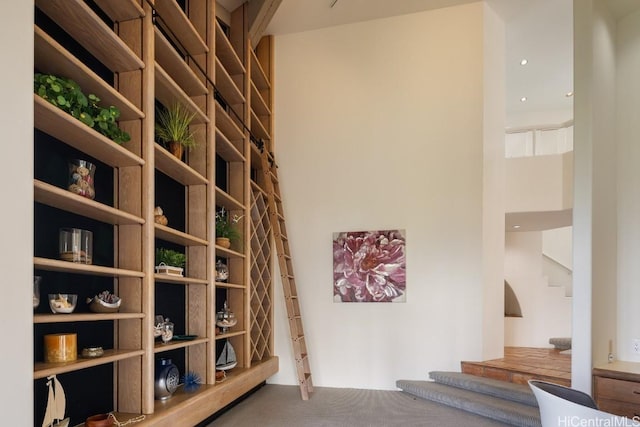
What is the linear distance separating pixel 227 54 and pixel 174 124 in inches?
A: 53.2

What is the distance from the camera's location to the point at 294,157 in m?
5.22

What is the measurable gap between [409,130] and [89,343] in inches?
150

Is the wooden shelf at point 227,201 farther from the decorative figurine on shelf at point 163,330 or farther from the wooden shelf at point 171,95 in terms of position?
the decorative figurine on shelf at point 163,330

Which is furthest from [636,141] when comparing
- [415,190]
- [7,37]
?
[7,37]

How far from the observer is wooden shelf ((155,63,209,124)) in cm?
277

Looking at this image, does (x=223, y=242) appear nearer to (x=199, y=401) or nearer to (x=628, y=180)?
(x=199, y=401)

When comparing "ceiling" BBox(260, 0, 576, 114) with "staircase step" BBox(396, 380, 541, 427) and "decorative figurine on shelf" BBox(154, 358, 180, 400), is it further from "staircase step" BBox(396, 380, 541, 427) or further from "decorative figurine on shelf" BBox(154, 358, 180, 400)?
"staircase step" BBox(396, 380, 541, 427)

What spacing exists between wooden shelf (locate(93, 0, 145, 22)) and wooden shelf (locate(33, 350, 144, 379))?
1.99 meters

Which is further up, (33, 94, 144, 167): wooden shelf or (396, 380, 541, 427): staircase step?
(33, 94, 144, 167): wooden shelf

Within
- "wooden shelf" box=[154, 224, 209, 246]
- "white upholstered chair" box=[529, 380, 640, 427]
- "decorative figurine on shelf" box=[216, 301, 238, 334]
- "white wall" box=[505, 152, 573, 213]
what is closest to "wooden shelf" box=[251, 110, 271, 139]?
"wooden shelf" box=[154, 224, 209, 246]

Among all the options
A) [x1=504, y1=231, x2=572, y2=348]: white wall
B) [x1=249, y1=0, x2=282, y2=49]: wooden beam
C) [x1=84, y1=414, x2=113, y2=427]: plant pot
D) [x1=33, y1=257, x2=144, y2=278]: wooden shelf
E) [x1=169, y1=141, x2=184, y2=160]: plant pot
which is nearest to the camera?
[x1=33, y1=257, x2=144, y2=278]: wooden shelf

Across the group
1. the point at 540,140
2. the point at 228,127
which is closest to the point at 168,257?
the point at 228,127

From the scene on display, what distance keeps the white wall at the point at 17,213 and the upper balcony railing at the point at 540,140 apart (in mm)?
5978

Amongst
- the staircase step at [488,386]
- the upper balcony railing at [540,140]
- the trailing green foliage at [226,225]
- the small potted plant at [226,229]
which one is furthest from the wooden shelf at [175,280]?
the upper balcony railing at [540,140]
